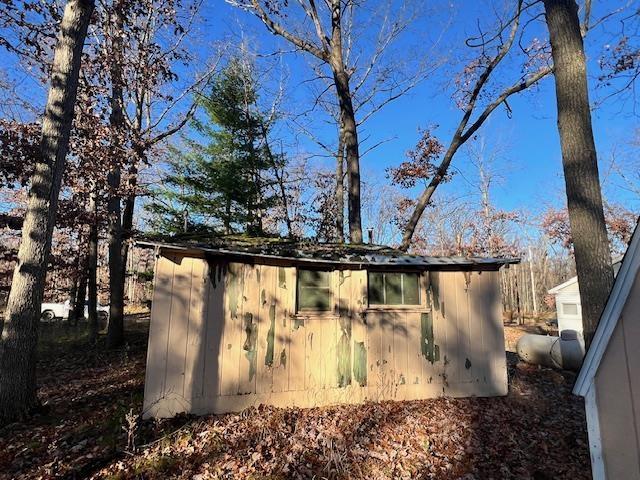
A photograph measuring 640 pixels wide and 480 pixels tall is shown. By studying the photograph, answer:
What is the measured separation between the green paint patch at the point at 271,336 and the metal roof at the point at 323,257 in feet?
2.83

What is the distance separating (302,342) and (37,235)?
4297 millimetres

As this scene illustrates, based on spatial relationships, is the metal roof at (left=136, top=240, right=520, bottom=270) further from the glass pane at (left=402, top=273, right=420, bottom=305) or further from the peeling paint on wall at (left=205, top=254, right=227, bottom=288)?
the glass pane at (left=402, top=273, right=420, bottom=305)

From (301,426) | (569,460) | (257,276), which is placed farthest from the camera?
(257,276)

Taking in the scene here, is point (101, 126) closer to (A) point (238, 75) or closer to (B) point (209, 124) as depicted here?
(B) point (209, 124)

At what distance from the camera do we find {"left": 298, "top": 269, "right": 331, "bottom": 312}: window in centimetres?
630

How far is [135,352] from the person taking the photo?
32.0 ft

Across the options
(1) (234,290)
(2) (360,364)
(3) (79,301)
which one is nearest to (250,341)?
(1) (234,290)

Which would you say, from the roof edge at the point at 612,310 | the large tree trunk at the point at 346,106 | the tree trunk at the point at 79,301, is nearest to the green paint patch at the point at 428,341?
the roof edge at the point at 612,310

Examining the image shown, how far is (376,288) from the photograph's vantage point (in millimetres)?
6633

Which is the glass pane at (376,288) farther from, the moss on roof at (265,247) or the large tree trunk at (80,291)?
the large tree trunk at (80,291)

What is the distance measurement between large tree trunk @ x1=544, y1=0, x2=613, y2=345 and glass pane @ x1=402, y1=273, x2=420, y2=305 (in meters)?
2.57

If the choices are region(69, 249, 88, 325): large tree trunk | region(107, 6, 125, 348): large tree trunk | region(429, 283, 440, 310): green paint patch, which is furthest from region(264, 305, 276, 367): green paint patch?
region(69, 249, 88, 325): large tree trunk

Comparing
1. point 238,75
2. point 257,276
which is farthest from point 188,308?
point 238,75

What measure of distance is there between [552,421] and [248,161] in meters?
13.8
